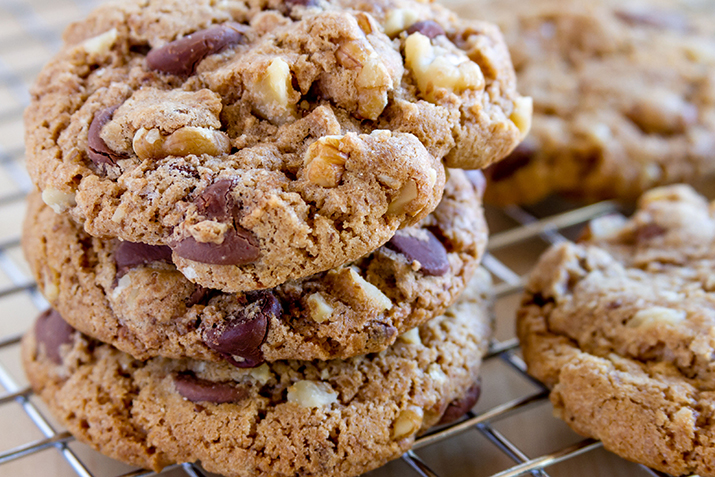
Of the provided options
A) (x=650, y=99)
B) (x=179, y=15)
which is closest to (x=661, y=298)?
(x=650, y=99)

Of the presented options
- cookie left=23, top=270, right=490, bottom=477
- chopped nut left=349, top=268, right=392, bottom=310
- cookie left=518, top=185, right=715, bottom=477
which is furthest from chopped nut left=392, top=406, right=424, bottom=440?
cookie left=518, top=185, right=715, bottom=477

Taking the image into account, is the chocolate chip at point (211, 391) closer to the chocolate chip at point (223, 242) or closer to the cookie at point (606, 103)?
the chocolate chip at point (223, 242)

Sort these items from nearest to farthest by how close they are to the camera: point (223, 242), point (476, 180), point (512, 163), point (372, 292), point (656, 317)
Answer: point (223, 242) → point (372, 292) → point (656, 317) → point (476, 180) → point (512, 163)

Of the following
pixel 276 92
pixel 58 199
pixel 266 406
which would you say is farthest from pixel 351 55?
pixel 266 406

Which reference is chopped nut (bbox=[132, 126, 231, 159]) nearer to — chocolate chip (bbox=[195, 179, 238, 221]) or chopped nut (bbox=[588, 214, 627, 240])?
chocolate chip (bbox=[195, 179, 238, 221])

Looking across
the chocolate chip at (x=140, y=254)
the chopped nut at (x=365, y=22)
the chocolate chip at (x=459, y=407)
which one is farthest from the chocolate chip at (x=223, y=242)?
the chocolate chip at (x=459, y=407)

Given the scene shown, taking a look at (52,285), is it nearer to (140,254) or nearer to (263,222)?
(140,254)
